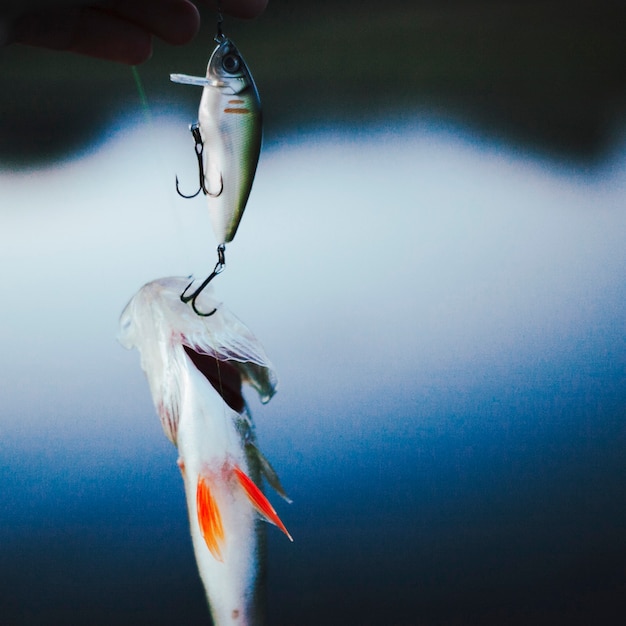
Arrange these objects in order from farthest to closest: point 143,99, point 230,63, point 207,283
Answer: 1. point 143,99
2. point 207,283
3. point 230,63

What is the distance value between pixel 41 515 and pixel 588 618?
0.99 m

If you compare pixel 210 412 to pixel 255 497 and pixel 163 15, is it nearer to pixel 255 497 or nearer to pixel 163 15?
pixel 255 497

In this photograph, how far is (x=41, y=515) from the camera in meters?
1.21

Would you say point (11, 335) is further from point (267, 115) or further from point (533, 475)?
point (533, 475)

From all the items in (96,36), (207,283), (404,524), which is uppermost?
(96,36)

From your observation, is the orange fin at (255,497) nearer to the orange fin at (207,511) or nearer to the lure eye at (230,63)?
the orange fin at (207,511)

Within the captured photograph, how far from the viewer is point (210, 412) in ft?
2.69

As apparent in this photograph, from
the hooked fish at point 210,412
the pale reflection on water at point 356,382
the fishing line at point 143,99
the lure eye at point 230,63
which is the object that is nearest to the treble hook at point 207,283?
the hooked fish at point 210,412

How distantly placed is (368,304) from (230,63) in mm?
677

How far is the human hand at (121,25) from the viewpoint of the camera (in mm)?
704

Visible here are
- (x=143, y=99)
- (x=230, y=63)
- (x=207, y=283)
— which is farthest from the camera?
(x=143, y=99)

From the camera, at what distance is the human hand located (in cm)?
70

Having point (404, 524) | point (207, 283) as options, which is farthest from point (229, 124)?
point (404, 524)

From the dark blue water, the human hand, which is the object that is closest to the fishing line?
the human hand
